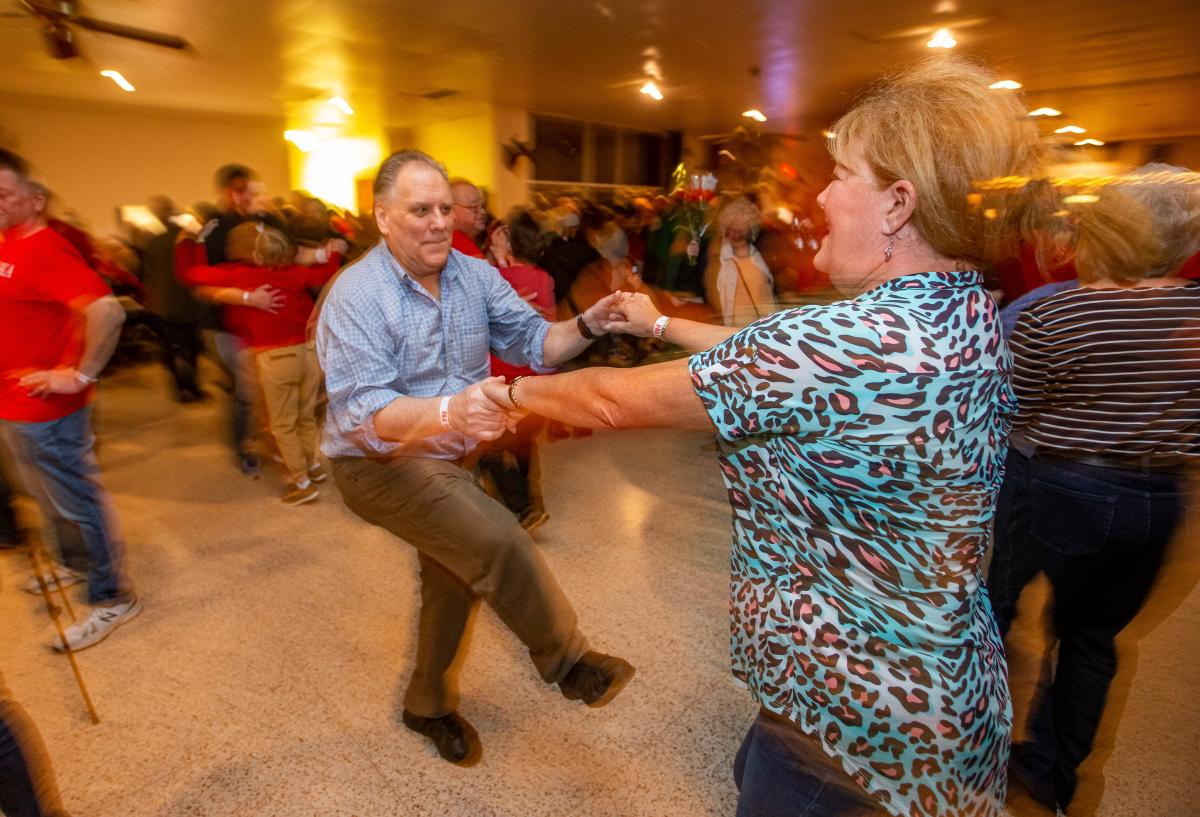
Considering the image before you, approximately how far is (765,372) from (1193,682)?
9.71 ft

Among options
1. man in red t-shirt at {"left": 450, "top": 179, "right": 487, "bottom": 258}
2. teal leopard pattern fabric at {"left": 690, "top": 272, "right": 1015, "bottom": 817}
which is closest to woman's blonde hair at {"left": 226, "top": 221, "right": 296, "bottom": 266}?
man in red t-shirt at {"left": 450, "top": 179, "right": 487, "bottom": 258}

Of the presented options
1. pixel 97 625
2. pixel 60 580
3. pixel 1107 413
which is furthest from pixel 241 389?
pixel 1107 413

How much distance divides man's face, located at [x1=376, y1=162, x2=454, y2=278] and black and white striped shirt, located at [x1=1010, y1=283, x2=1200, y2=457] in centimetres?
161

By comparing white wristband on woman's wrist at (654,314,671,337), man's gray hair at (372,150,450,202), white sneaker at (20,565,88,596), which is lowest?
white sneaker at (20,565,88,596)

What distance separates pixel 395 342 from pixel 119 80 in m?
11.3

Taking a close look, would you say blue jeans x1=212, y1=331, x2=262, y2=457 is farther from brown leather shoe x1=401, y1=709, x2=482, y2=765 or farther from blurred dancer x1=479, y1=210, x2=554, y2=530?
brown leather shoe x1=401, y1=709, x2=482, y2=765

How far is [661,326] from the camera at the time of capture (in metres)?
1.81

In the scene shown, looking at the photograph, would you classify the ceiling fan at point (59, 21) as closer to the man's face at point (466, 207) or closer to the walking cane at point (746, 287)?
the man's face at point (466, 207)

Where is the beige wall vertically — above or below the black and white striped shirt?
above

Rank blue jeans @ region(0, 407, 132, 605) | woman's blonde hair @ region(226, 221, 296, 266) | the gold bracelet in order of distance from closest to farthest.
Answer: the gold bracelet
blue jeans @ region(0, 407, 132, 605)
woman's blonde hair @ region(226, 221, 296, 266)

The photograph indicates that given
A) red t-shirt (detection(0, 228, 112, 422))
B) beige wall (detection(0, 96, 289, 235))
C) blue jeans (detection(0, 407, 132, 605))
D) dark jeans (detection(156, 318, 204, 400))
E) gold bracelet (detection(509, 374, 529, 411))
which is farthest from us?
beige wall (detection(0, 96, 289, 235))

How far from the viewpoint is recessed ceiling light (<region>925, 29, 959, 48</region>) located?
745cm

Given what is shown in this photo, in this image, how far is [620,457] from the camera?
16.9 ft

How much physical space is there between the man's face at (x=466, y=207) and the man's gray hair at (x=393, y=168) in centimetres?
224
